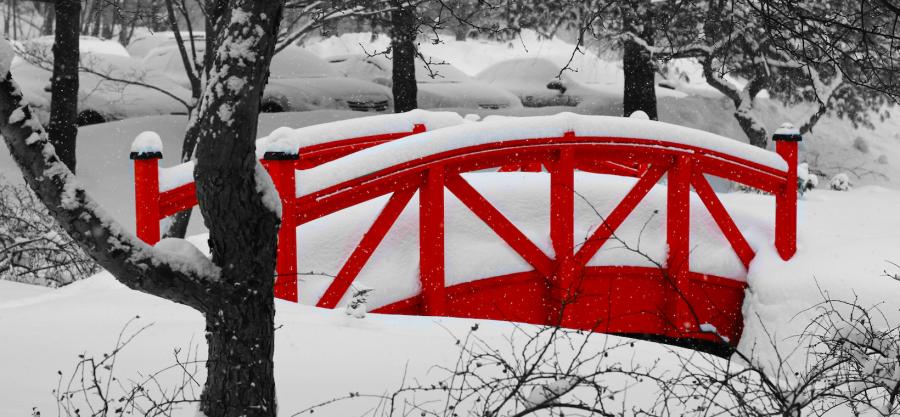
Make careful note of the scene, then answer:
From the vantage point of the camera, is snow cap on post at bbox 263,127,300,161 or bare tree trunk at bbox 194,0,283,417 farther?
snow cap on post at bbox 263,127,300,161

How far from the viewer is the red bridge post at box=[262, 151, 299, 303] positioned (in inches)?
236

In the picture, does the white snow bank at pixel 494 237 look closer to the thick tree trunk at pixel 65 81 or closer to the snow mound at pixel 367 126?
the snow mound at pixel 367 126

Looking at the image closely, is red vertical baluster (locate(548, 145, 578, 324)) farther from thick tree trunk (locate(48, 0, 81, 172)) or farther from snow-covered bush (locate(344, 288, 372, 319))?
thick tree trunk (locate(48, 0, 81, 172))

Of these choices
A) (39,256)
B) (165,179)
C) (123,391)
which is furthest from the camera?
(39,256)

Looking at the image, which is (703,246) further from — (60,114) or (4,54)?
(60,114)

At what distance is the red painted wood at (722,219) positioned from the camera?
7828 millimetres

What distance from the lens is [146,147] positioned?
225 inches

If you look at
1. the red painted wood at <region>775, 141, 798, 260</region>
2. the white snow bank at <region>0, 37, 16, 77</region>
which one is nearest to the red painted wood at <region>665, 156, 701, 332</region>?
the red painted wood at <region>775, 141, 798, 260</region>

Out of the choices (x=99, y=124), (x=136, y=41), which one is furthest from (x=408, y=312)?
(x=136, y=41)

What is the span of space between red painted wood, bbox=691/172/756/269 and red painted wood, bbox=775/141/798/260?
0.27 meters

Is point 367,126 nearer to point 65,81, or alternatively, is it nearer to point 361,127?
point 361,127

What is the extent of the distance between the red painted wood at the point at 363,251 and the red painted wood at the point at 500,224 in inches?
15.0

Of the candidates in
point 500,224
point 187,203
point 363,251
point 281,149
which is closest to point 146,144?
point 187,203

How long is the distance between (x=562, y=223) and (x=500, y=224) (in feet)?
2.07
